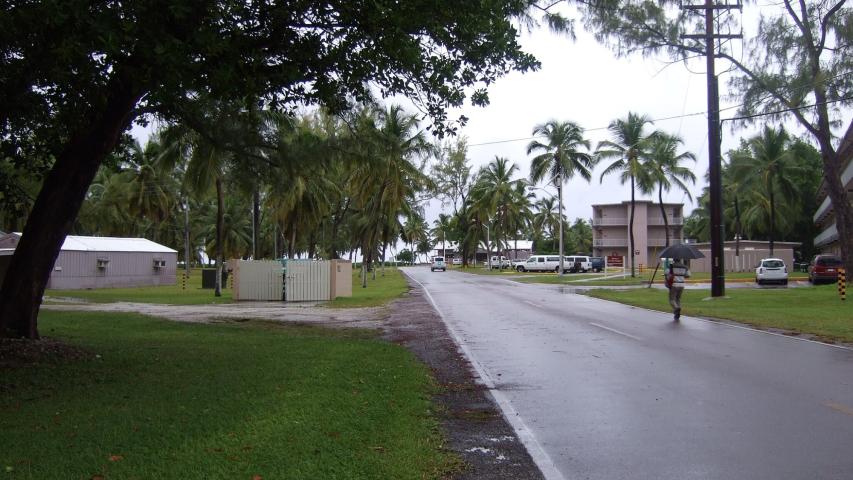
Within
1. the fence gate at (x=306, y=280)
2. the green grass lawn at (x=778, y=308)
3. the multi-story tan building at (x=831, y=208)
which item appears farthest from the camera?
the multi-story tan building at (x=831, y=208)

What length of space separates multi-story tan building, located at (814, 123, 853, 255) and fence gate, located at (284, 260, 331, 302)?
22.6 m

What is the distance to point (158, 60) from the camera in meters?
7.12

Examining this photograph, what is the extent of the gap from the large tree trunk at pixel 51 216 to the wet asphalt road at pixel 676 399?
261 inches

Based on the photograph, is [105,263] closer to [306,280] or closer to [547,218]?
[306,280]

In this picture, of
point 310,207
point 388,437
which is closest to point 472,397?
point 388,437

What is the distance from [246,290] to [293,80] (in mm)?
17995

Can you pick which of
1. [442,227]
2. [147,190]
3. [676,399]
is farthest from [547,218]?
[676,399]

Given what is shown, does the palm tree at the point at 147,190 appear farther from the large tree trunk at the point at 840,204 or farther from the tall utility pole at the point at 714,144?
the large tree trunk at the point at 840,204

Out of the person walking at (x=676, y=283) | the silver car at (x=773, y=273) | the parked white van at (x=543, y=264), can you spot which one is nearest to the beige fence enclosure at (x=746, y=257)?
the parked white van at (x=543, y=264)

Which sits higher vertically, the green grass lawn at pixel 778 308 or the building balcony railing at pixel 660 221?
the building balcony railing at pixel 660 221

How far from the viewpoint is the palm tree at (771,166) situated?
5103 centimetres

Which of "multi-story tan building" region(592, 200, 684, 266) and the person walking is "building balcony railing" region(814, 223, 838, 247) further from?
the person walking

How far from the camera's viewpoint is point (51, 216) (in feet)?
30.7

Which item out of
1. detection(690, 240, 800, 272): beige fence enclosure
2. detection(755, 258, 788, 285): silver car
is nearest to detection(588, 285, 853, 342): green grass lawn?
detection(755, 258, 788, 285): silver car
